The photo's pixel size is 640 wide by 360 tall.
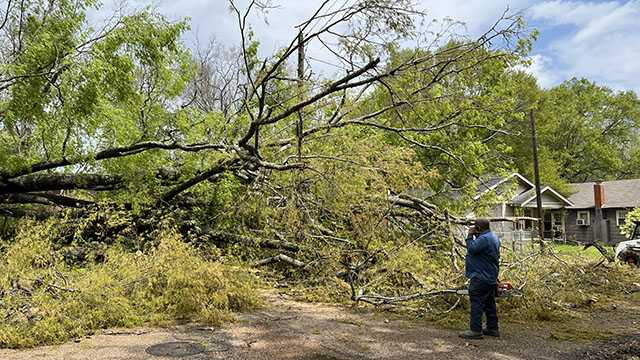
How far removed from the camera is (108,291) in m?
6.78

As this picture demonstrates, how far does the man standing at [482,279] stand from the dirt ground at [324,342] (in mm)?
191

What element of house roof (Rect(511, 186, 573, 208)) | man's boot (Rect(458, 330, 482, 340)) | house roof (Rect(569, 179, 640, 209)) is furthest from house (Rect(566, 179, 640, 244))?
man's boot (Rect(458, 330, 482, 340))

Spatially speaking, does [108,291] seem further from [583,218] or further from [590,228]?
[583,218]

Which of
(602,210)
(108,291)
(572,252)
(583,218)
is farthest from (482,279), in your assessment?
(583,218)

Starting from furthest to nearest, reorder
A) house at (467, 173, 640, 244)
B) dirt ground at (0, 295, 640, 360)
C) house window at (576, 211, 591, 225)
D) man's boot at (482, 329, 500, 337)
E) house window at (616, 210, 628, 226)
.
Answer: house window at (576, 211, 591, 225) → house window at (616, 210, 628, 226) → house at (467, 173, 640, 244) → man's boot at (482, 329, 500, 337) → dirt ground at (0, 295, 640, 360)

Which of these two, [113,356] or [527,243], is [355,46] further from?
[113,356]

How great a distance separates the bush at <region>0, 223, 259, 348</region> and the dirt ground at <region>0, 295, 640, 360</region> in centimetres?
28

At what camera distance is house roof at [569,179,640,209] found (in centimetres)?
3416

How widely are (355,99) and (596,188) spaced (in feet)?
99.3

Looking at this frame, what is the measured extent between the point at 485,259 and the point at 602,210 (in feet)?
109

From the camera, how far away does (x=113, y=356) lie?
5473 mm

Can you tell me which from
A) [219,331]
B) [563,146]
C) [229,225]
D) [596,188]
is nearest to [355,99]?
[229,225]

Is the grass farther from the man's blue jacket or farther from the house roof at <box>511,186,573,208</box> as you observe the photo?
the house roof at <box>511,186,573,208</box>

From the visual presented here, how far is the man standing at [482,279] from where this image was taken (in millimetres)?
6531
